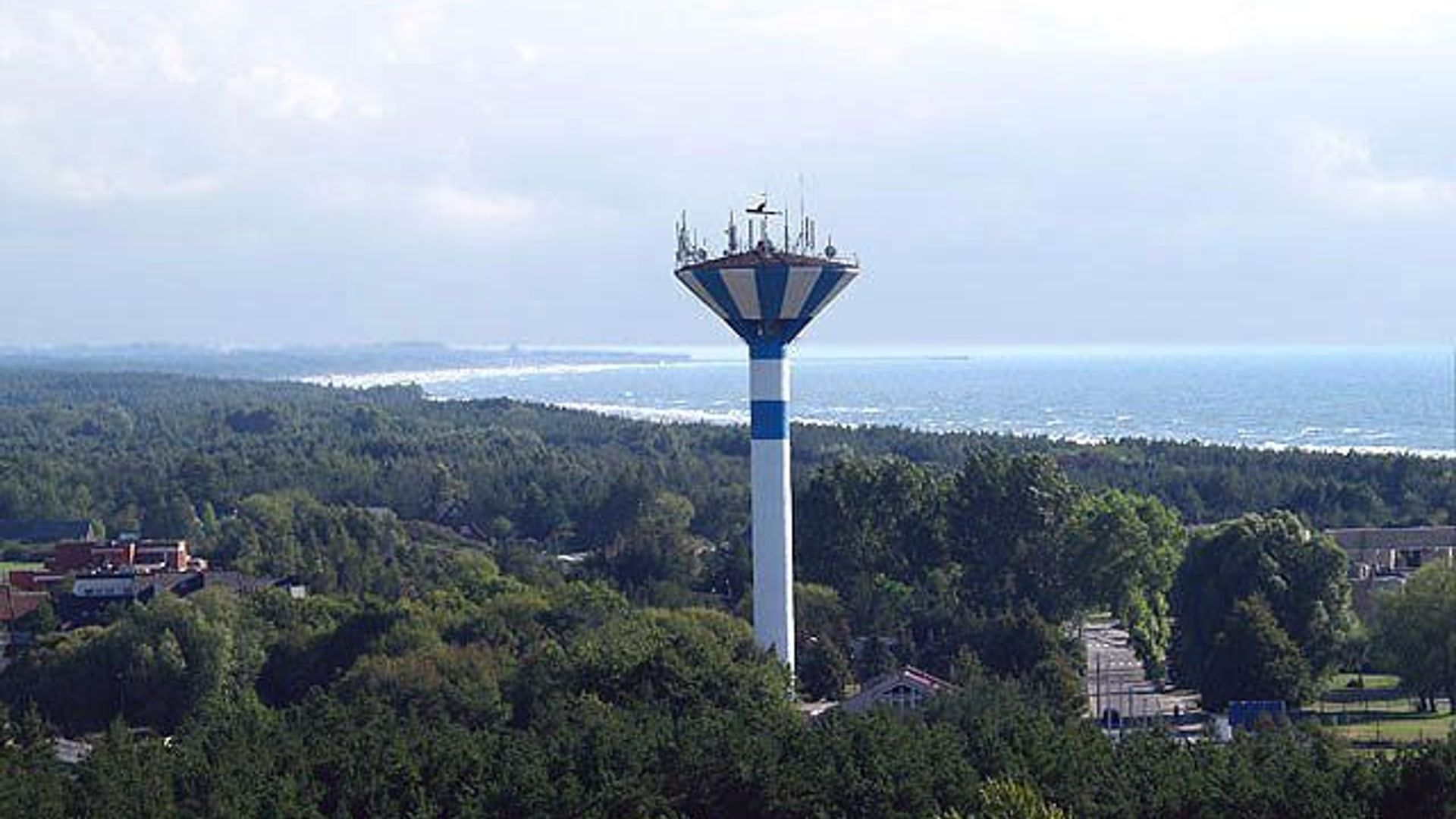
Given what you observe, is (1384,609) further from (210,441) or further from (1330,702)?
(210,441)

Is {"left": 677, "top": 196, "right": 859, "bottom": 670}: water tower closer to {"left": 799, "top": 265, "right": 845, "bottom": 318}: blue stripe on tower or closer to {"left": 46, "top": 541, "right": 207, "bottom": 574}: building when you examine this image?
{"left": 799, "top": 265, "right": 845, "bottom": 318}: blue stripe on tower

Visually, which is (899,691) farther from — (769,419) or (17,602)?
(17,602)

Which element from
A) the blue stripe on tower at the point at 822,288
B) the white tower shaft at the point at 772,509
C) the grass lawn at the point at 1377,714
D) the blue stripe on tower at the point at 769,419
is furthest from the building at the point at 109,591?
the grass lawn at the point at 1377,714

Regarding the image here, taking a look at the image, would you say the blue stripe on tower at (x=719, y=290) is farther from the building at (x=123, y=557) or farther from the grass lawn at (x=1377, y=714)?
the building at (x=123, y=557)

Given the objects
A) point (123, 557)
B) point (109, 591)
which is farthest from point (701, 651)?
point (123, 557)

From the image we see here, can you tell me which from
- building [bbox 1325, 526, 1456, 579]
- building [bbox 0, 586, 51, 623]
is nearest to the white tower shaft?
building [bbox 0, 586, 51, 623]
